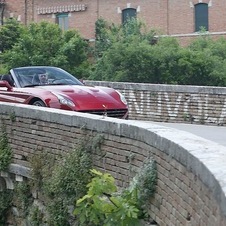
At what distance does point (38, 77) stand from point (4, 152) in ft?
11.1

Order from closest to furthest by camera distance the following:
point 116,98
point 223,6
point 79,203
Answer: point 79,203
point 116,98
point 223,6

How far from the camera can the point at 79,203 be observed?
10672 mm

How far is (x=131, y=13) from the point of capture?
5841cm

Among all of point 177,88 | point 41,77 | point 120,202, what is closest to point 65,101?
point 41,77

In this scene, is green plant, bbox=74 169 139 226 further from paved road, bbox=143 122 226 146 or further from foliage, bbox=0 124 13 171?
paved road, bbox=143 122 226 146

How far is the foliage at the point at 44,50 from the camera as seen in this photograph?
4819 cm

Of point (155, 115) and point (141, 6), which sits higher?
point (141, 6)

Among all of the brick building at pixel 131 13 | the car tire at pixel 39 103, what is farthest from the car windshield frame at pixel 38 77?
the brick building at pixel 131 13

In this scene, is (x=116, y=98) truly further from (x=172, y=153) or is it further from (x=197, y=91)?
(x=172, y=153)

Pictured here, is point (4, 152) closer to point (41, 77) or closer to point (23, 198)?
point (23, 198)

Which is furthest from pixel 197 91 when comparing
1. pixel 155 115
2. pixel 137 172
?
pixel 137 172

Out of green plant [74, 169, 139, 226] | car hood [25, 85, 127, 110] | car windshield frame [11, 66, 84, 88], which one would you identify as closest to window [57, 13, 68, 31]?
car windshield frame [11, 66, 84, 88]

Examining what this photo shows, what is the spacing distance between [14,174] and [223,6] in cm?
4046

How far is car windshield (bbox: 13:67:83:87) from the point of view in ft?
60.6
